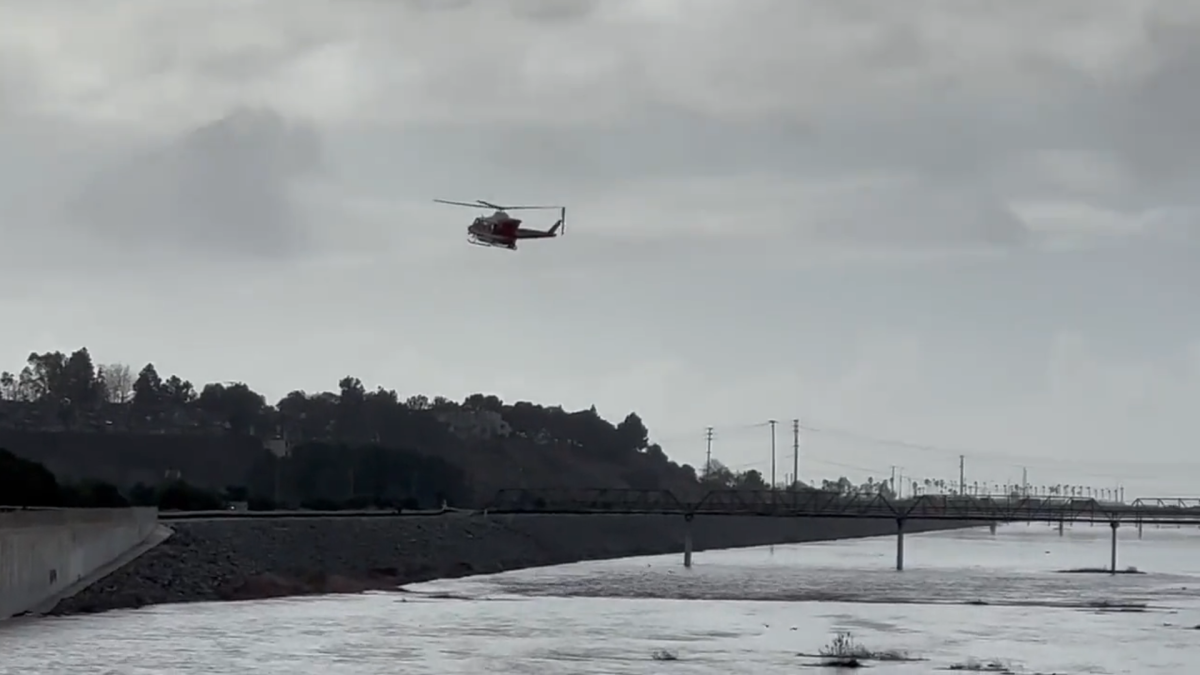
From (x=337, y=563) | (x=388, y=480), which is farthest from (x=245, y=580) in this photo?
(x=388, y=480)

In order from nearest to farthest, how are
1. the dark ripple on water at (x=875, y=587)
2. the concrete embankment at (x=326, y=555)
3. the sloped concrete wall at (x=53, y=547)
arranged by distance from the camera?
the sloped concrete wall at (x=53, y=547) < the concrete embankment at (x=326, y=555) < the dark ripple on water at (x=875, y=587)

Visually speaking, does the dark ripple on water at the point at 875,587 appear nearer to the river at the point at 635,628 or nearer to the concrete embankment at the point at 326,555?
the river at the point at 635,628

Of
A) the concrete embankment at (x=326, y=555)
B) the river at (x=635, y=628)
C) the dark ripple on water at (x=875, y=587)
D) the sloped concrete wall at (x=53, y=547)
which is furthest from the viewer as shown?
the dark ripple on water at (x=875, y=587)

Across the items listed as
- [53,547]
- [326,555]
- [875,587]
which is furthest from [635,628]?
[875,587]

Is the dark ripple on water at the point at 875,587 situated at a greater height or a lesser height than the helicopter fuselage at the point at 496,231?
lesser

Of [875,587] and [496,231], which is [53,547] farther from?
[875,587]

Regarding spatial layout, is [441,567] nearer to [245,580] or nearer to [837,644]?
[245,580]

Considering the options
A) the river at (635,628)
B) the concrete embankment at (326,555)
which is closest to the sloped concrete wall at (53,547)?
the concrete embankment at (326,555)

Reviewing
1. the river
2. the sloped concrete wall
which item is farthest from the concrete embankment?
the river
